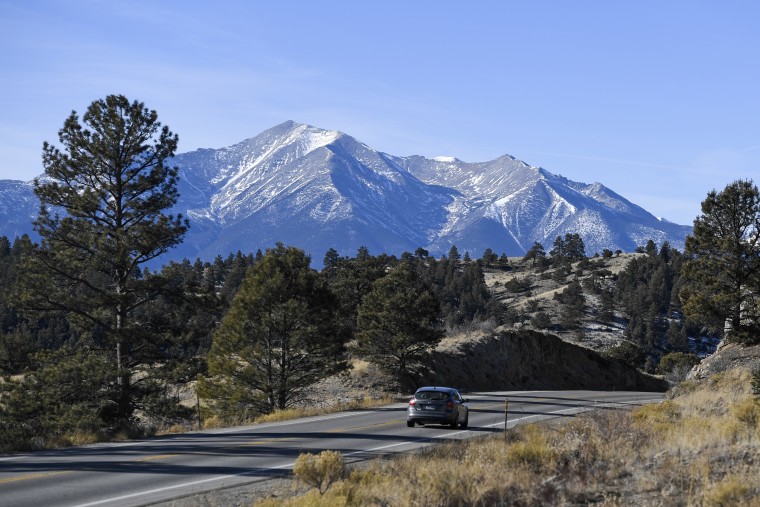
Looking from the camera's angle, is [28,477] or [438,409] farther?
[438,409]

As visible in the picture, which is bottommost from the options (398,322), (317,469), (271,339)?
(317,469)

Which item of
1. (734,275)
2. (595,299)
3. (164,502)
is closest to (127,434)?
(164,502)

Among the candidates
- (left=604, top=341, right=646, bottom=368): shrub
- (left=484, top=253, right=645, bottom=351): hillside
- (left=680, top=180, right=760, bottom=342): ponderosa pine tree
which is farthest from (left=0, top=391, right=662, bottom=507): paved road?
(left=484, top=253, right=645, bottom=351): hillside

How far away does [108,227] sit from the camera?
29.8 m

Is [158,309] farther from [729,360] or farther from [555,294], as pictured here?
[555,294]

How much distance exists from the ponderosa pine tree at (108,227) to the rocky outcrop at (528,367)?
20935mm

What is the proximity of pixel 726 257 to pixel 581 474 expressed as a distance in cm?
3967

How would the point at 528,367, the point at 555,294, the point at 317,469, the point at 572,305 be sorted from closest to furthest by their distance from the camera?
the point at 317,469 → the point at 528,367 → the point at 572,305 → the point at 555,294

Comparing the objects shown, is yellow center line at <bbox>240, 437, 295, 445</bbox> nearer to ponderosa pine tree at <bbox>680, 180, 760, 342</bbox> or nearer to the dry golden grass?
the dry golden grass

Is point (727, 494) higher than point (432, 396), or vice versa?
point (727, 494)

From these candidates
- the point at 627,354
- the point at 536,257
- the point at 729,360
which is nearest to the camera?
the point at 729,360

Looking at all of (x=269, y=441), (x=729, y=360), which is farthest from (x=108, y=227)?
(x=729, y=360)

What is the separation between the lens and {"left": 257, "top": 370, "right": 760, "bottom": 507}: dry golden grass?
30.3ft

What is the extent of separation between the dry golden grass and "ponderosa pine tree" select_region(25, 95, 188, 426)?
59.3 ft
